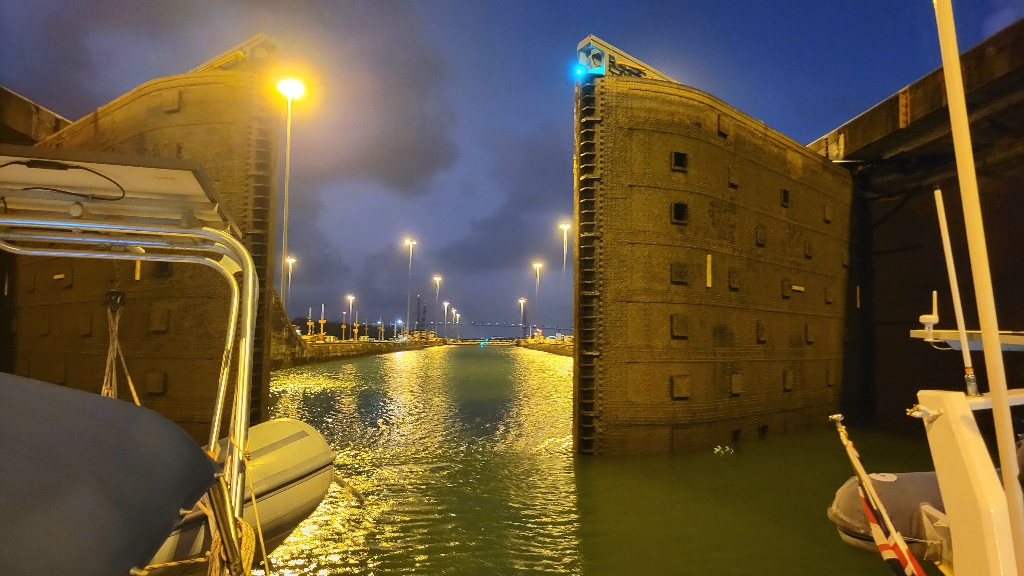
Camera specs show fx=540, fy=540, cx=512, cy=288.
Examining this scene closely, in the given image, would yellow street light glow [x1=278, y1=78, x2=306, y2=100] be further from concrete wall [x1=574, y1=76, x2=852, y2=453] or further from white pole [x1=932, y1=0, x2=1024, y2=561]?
white pole [x1=932, y1=0, x2=1024, y2=561]

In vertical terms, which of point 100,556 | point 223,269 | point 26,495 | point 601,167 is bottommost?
point 100,556

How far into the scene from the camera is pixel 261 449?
6793mm

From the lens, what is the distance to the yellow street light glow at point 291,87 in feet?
46.7

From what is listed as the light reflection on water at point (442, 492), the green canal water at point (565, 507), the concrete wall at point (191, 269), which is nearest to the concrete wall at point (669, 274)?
the green canal water at point (565, 507)

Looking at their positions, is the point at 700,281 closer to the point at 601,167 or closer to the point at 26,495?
the point at 601,167

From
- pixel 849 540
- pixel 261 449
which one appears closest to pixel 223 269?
pixel 261 449

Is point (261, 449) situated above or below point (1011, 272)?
below

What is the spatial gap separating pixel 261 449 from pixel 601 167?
10.2 meters

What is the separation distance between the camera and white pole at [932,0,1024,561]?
2.88m

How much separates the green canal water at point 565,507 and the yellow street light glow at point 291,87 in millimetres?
9669

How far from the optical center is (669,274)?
13.8 m

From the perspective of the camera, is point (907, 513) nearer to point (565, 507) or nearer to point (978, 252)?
point (978, 252)

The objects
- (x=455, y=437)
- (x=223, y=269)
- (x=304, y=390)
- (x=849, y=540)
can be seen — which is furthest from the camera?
(x=304, y=390)

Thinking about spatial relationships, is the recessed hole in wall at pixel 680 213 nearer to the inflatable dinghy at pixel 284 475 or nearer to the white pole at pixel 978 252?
the inflatable dinghy at pixel 284 475
